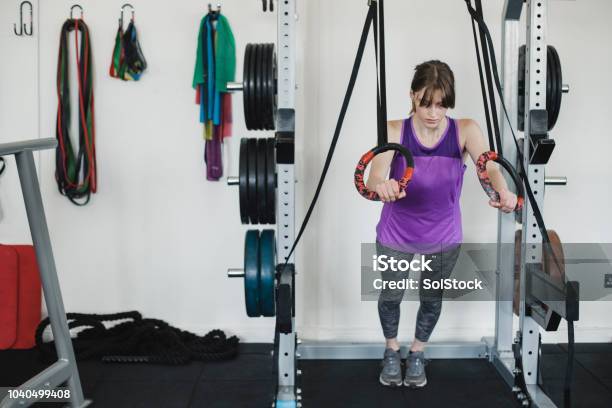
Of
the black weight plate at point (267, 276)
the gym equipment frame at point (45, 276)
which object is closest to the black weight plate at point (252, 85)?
the black weight plate at point (267, 276)

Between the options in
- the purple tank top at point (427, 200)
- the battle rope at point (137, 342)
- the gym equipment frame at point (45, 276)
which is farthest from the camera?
the battle rope at point (137, 342)

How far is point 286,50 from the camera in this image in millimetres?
2264

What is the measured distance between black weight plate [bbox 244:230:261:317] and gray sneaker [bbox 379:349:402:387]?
2.32 ft

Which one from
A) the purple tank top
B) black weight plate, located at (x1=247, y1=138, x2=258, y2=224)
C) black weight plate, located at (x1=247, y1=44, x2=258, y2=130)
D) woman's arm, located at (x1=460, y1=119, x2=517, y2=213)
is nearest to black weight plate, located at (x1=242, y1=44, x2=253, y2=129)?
black weight plate, located at (x1=247, y1=44, x2=258, y2=130)

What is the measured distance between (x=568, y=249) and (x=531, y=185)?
100 centimetres

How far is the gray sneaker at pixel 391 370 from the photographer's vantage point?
2676 mm

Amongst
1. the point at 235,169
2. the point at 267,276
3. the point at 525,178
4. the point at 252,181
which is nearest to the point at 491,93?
the point at 525,178

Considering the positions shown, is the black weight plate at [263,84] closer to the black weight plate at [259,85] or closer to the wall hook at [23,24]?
the black weight plate at [259,85]

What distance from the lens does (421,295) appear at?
2.65 m

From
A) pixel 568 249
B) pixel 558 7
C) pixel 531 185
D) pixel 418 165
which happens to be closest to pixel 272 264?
pixel 418 165

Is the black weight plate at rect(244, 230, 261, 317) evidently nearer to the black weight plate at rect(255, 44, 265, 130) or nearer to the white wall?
the black weight plate at rect(255, 44, 265, 130)

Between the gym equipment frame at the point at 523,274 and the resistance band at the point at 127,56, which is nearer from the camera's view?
the gym equipment frame at the point at 523,274

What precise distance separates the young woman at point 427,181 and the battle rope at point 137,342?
0.94 metres

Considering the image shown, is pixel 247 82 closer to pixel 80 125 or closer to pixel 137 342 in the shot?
pixel 80 125
